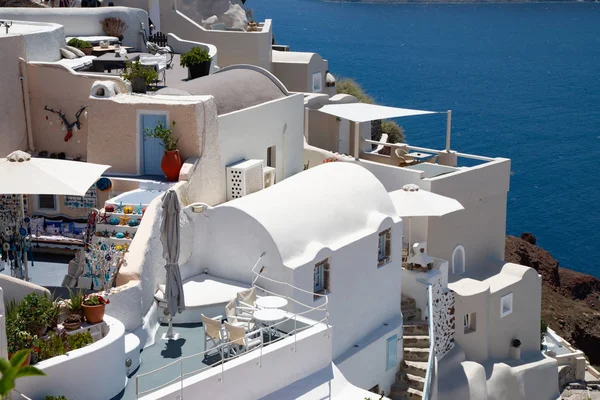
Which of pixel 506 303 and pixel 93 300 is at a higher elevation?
pixel 93 300

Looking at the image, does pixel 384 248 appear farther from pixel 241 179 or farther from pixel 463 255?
pixel 463 255

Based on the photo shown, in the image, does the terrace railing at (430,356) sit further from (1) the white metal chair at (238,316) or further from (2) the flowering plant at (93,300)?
(2) the flowering plant at (93,300)

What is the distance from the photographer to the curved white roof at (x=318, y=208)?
2353 centimetres

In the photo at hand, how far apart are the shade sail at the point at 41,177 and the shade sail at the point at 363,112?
49.8ft

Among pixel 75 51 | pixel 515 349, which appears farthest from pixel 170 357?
pixel 515 349

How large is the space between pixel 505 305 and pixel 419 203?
586 centimetres

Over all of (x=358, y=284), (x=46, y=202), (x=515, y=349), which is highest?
(x=46, y=202)

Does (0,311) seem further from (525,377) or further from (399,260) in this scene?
(525,377)

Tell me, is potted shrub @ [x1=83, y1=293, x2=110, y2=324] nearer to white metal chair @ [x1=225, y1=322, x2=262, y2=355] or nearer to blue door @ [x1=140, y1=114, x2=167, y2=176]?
white metal chair @ [x1=225, y1=322, x2=262, y2=355]

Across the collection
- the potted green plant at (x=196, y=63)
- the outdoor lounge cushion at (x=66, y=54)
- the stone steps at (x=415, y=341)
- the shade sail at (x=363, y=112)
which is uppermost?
the outdoor lounge cushion at (x=66, y=54)

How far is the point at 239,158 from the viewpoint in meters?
27.8

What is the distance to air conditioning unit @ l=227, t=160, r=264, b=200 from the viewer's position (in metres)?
26.5

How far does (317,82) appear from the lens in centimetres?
4556

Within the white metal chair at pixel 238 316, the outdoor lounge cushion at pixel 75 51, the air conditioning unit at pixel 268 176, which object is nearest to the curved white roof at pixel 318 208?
the air conditioning unit at pixel 268 176
